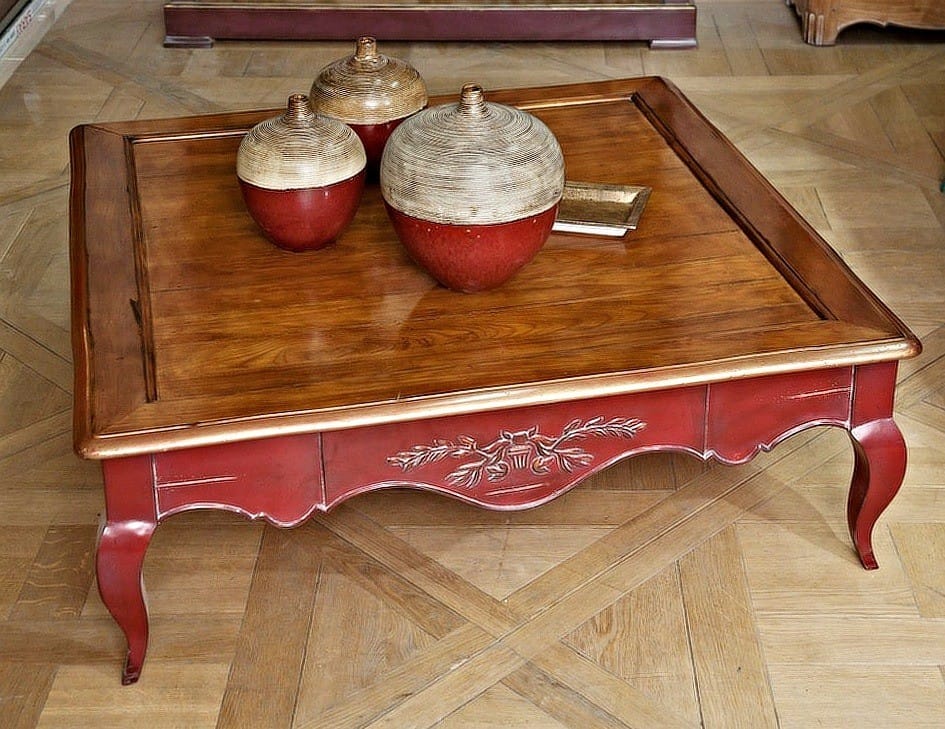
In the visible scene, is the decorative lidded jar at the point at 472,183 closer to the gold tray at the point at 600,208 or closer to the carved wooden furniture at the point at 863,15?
the gold tray at the point at 600,208

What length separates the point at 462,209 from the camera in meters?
1.07

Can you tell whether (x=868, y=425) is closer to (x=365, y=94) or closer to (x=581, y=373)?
(x=581, y=373)

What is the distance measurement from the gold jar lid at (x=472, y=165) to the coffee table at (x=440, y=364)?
0.10 metres

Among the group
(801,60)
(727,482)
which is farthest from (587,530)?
(801,60)

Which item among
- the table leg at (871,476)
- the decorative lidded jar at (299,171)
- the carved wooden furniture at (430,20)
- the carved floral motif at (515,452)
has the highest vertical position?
the decorative lidded jar at (299,171)

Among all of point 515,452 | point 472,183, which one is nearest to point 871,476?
point 515,452

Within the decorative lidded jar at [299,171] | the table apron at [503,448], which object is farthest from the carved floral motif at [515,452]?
the decorative lidded jar at [299,171]

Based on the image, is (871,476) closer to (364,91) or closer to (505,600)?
(505,600)

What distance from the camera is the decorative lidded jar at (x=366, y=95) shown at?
4.20 feet

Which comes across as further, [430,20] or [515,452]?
[430,20]

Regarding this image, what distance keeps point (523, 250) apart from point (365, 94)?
0.94 feet

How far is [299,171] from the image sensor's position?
1.16 metres

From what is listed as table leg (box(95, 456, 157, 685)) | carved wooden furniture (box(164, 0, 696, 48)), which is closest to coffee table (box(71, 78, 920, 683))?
table leg (box(95, 456, 157, 685))

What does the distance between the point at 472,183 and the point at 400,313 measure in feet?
0.46
